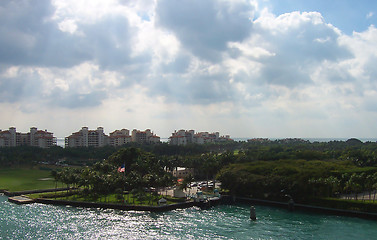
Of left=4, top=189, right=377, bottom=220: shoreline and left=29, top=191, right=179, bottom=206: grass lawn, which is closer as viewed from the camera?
left=4, top=189, right=377, bottom=220: shoreline

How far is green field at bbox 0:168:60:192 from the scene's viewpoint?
7831cm

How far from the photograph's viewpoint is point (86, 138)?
7219 inches

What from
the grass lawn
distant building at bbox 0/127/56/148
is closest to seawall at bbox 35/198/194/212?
the grass lawn

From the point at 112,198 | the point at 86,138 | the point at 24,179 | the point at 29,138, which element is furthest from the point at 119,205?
the point at 29,138

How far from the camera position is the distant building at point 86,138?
18088cm

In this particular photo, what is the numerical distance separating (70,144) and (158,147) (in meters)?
58.2

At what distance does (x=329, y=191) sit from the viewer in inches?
2402

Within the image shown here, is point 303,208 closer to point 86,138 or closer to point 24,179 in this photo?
point 24,179

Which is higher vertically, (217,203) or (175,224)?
(217,203)

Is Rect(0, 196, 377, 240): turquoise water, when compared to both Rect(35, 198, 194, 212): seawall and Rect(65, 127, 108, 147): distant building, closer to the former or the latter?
Rect(35, 198, 194, 212): seawall

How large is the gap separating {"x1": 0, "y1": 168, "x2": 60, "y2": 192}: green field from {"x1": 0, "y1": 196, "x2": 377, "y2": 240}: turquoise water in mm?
19101

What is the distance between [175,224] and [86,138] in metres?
144

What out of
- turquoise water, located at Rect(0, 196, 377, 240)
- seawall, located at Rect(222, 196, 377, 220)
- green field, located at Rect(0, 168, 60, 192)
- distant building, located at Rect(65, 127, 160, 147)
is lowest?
turquoise water, located at Rect(0, 196, 377, 240)

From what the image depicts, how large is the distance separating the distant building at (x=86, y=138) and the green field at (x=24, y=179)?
68.4 meters
